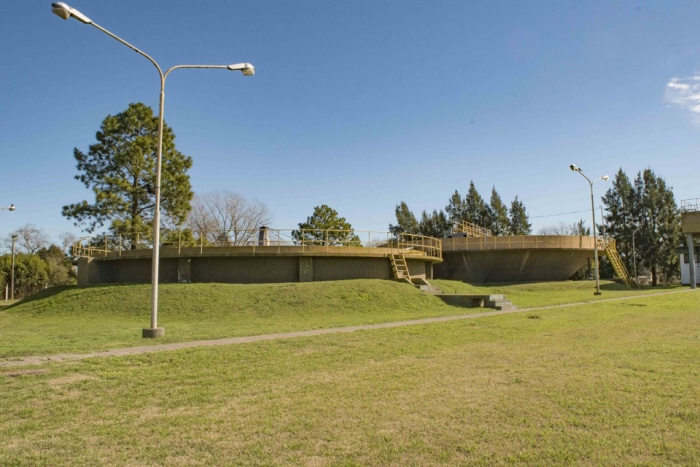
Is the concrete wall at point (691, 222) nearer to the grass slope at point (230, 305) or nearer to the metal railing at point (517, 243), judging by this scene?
the metal railing at point (517, 243)

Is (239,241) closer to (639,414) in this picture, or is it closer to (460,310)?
(460,310)

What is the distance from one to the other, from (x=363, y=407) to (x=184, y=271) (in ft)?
71.6

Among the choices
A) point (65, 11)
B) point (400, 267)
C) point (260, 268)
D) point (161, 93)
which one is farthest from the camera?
point (400, 267)

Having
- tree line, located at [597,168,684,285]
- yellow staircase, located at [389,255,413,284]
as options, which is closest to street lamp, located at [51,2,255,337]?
yellow staircase, located at [389,255,413,284]

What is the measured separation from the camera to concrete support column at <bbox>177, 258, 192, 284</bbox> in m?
25.5

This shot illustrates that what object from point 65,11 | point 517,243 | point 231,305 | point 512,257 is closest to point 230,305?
point 231,305

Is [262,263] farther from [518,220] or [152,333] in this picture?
[518,220]

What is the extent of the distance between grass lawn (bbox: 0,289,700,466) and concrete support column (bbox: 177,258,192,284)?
55.8 ft

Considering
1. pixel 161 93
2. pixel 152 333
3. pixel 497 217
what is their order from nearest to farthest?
pixel 152 333, pixel 161 93, pixel 497 217

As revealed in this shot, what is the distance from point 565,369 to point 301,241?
1932cm

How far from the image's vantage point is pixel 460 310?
2047 cm

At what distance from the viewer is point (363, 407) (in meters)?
5.57

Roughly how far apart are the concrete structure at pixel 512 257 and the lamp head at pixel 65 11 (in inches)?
1240

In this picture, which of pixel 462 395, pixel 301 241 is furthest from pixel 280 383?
pixel 301 241
